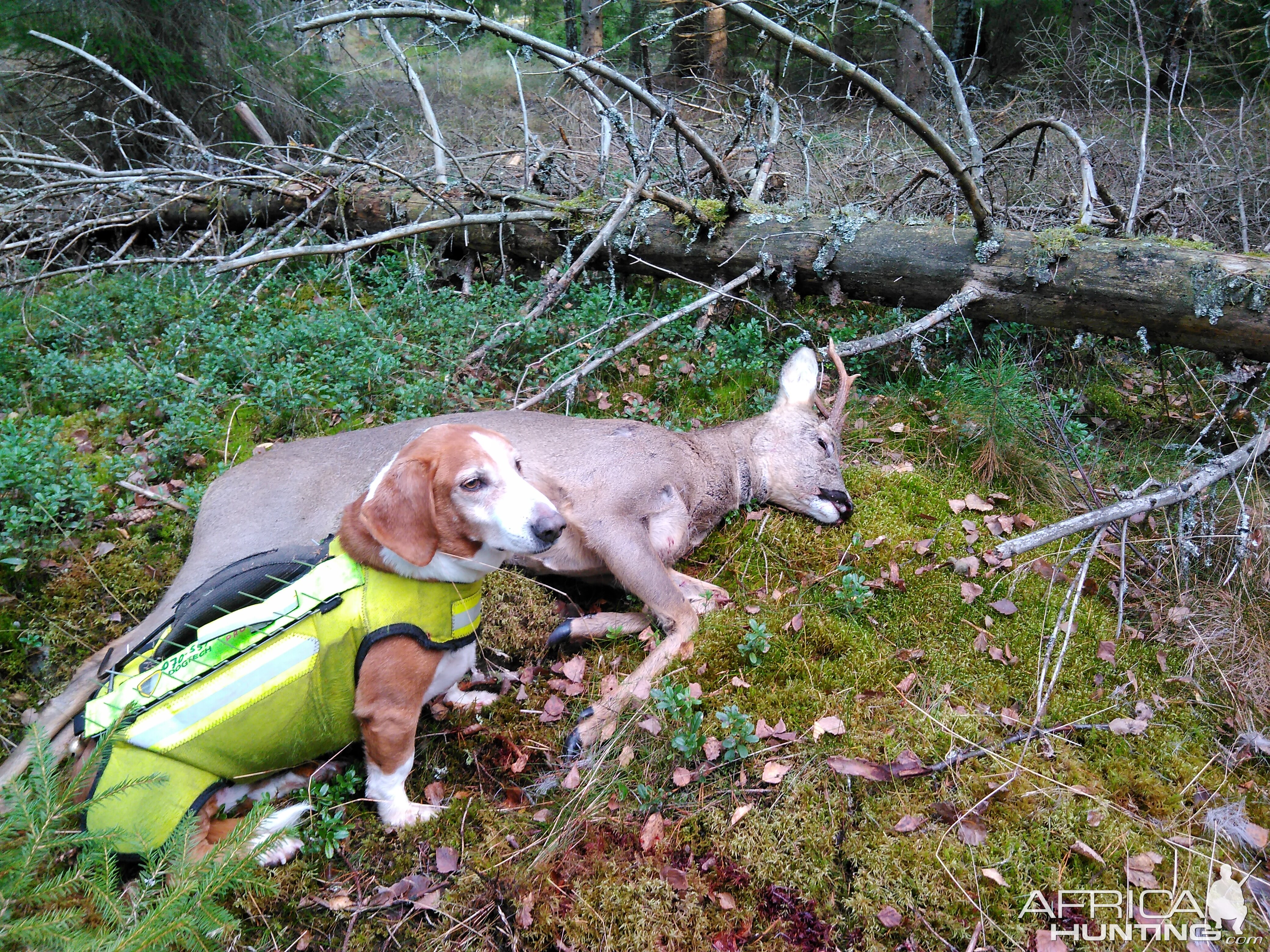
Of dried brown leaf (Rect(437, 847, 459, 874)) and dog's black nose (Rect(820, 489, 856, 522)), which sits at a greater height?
dog's black nose (Rect(820, 489, 856, 522))

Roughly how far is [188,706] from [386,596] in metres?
0.84

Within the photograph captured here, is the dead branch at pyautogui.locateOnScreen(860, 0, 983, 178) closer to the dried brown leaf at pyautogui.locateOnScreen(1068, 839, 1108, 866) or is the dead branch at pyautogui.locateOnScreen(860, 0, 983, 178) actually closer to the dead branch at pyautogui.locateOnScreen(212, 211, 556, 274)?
the dead branch at pyautogui.locateOnScreen(212, 211, 556, 274)

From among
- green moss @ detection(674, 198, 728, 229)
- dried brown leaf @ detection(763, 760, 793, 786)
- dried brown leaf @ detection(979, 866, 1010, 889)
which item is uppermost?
green moss @ detection(674, 198, 728, 229)

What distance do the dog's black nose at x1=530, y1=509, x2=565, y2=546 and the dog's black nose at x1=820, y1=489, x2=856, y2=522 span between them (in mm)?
2394

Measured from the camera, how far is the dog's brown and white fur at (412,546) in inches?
130

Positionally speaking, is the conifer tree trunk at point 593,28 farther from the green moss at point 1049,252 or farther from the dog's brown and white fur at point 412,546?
the dog's brown and white fur at point 412,546

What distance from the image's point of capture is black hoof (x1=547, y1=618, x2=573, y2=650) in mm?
4508

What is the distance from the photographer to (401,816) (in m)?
3.48

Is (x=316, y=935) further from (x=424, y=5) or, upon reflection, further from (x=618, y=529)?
(x=424, y=5)

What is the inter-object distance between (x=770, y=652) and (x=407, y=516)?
2008 millimetres

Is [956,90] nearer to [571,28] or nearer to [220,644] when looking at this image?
[220,644]

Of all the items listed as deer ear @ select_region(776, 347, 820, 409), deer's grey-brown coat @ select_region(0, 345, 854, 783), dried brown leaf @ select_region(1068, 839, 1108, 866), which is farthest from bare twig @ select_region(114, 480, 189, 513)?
dried brown leaf @ select_region(1068, 839, 1108, 866)

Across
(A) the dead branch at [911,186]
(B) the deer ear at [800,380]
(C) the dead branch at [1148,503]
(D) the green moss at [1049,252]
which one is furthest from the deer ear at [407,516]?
(A) the dead branch at [911,186]

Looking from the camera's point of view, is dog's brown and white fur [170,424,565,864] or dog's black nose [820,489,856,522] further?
dog's black nose [820,489,856,522]
